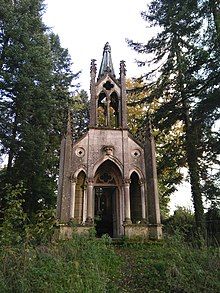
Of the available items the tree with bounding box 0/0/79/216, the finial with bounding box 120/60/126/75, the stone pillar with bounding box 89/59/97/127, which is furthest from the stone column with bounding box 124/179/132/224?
the finial with bounding box 120/60/126/75

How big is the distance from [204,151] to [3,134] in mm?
11030

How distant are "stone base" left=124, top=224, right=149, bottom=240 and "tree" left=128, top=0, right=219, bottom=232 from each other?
2.36 meters

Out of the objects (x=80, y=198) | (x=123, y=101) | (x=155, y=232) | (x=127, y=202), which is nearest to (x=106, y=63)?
(x=123, y=101)

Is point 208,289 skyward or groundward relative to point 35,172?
groundward

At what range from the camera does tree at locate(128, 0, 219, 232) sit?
1209 cm

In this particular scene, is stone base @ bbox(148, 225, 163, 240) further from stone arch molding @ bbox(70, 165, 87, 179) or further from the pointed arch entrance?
stone arch molding @ bbox(70, 165, 87, 179)

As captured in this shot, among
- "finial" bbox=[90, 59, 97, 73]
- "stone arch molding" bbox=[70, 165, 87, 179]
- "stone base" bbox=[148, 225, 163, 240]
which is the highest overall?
"finial" bbox=[90, 59, 97, 73]

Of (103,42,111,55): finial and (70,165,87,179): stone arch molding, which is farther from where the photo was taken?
(103,42,111,55): finial

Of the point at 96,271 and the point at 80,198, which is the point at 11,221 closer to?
the point at 96,271

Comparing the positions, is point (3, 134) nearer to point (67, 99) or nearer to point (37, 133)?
point (37, 133)

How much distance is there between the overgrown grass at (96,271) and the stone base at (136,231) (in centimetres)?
439

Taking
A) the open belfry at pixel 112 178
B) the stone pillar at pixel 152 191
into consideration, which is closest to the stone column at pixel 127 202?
the open belfry at pixel 112 178

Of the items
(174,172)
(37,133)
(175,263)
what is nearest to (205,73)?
(174,172)

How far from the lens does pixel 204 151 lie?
1405 centimetres
